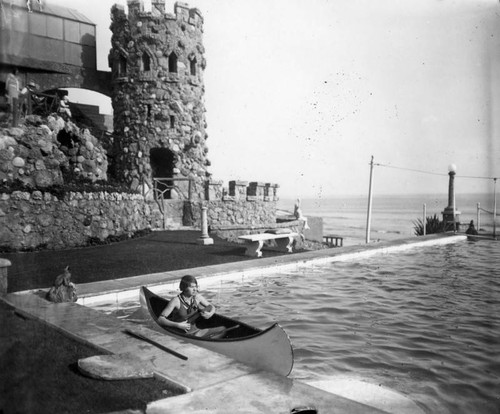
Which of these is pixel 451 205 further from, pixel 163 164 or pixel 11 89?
pixel 11 89

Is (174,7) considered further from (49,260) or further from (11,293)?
(11,293)

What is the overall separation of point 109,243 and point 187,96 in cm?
1020

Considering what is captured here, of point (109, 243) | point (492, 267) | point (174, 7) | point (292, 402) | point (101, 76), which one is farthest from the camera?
point (101, 76)

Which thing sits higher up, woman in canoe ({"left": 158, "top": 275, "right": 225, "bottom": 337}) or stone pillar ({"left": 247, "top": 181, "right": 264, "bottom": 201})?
stone pillar ({"left": 247, "top": 181, "right": 264, "bottom": 201})

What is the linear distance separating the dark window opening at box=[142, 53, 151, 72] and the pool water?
14.5 m

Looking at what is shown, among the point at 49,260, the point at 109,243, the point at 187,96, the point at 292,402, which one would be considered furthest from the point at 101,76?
the point at 292,402

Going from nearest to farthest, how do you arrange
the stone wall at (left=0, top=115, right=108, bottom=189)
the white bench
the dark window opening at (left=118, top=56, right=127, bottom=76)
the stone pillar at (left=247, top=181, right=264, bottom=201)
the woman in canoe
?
1. the woman in canoe
2. the white bench
3. the stone wall at (left=0, top=115, right=108, bottom=189)
4. the dark window opening at (left=118, top=56, right=127, bottom=76)
5. the stone pillar at (left=247, top=181, right=264, bottom=201)

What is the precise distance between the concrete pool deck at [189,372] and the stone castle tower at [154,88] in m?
13.9

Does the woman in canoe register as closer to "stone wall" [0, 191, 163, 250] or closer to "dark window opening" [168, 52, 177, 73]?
"stone wall" [0, 191, 163, 250]

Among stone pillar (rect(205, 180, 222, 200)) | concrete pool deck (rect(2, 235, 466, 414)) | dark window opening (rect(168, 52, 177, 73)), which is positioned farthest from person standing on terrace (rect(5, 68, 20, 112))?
concrete pool deck (rect(2, 235, 466, 414))

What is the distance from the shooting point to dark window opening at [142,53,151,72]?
69.6 ft

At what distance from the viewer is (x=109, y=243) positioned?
47.5 feet

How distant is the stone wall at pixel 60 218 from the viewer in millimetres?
12055

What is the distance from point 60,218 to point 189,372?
410 inches
